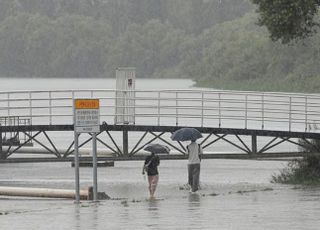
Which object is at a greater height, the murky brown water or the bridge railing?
the bridge railing

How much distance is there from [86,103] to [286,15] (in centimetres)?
838

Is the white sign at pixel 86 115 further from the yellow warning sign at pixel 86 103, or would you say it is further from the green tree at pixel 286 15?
the green tree at pixel 286 15

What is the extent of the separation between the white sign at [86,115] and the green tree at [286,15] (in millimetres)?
8151

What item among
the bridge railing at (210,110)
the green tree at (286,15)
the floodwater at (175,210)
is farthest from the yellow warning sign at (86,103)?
the bridge railing at (210,110)

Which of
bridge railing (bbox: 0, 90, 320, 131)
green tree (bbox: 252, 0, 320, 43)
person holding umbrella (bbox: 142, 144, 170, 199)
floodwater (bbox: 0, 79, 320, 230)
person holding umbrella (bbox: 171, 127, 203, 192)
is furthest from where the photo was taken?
bridge railing (bbox: 0, 90, 320, 131)

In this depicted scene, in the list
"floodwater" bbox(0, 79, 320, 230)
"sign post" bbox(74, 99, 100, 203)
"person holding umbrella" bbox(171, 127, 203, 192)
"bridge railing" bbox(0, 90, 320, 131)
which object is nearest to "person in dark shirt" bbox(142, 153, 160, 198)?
"floodwater" bbox(0, 79, 320, 230)

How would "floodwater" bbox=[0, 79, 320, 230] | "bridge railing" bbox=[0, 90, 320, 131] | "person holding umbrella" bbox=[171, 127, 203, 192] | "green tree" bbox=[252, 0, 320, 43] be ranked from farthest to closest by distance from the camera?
"bridge railing" bbox=[0, 90, 320, 131] < "green tree" bbox=[252, 0, 320, 43] < "person holding umbrella" bbox=[171, 127, 203, 192] < "floodwater" bbox=[0, 79, 320, 230]

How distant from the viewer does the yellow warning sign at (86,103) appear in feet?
87.8

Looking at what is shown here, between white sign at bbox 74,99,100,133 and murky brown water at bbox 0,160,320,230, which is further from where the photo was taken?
white sign at bbox 74,99,100,133

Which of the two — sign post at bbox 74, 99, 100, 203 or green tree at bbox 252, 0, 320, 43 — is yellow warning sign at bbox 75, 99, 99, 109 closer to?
sign post at bbox 74, 99, 100, 203

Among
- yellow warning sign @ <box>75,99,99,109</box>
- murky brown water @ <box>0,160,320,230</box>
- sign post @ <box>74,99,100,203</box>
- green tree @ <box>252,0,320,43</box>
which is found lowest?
murky brown water @ <box>0,160,320,230</box>

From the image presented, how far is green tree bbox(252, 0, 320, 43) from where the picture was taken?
109 ft

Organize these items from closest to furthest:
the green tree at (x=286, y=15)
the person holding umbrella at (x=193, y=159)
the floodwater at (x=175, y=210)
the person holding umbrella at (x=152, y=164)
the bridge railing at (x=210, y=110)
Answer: the floodwater at (x=175, y=210) → the person holding umbrella at (x=152, y=164) → the person holding umbrella at (x=193, y=159) → the green tree at (x=286, y=15) → the bridge railing at (x=210, y=110)

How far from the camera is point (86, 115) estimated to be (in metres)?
27.0
